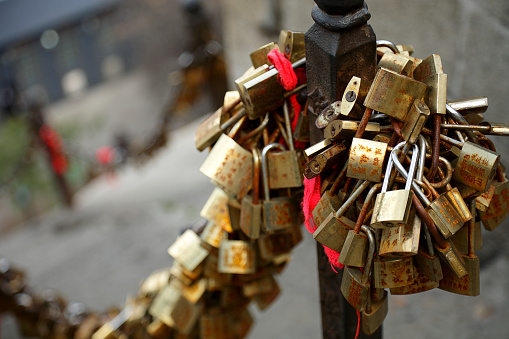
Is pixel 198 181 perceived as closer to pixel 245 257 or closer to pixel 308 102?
pixel 245 257

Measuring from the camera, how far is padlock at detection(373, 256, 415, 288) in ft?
2.43

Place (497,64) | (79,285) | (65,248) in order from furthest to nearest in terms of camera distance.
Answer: (65,248), (79,285), (497,64)

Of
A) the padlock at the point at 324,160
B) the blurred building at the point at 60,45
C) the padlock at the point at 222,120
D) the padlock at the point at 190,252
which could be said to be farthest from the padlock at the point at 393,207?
the blurred building at the point at 60,45

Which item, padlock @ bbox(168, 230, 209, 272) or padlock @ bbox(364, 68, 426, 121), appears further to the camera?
padlock @ bbox(168, 230, 209, 272)

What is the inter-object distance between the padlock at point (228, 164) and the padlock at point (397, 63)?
31cm

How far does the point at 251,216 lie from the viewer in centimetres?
99

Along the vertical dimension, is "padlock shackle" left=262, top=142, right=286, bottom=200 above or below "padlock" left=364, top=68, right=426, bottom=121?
below

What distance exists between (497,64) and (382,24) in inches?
20.1

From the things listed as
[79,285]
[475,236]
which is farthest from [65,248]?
[475,236]

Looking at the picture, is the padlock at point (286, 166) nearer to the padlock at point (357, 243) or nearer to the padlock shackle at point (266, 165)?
the padlock shackle at point (266, 165)

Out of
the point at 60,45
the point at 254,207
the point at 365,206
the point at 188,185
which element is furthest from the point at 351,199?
the point at 60,45

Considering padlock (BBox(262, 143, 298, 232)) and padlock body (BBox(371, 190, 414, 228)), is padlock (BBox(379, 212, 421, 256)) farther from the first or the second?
padlock (BBox(262, 143, 298, 232))

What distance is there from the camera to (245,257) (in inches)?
45.6

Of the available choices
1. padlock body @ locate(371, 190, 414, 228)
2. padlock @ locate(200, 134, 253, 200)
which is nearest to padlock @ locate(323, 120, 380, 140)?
padlock body @ locate(371, 190, 414, 228)
